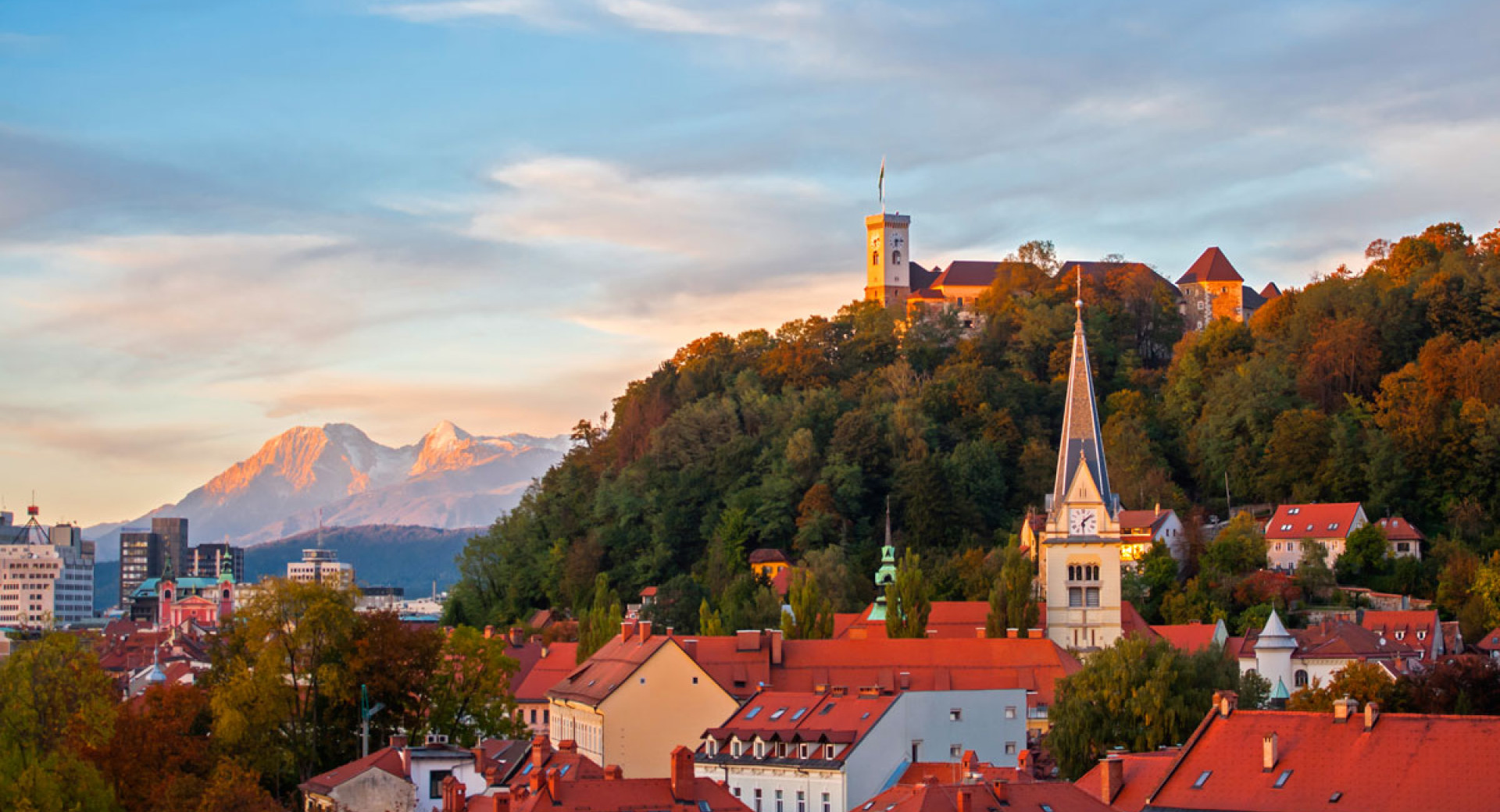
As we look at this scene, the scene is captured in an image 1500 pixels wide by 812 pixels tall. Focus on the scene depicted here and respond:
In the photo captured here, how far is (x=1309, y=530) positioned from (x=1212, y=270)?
44157 mm

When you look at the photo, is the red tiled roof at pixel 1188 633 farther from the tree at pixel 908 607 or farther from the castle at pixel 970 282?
the castle at pixel 970 282

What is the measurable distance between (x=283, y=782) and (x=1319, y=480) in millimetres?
70070

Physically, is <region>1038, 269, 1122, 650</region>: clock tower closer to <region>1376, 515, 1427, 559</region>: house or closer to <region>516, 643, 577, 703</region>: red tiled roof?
<region>516, 643, 577, 703</region>: red tiled roof

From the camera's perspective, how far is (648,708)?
7081 centimetres

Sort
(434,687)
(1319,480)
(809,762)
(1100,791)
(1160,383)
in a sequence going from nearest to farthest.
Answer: (1100,791), (809,762), (434,687), (1319,480), (1160,383)

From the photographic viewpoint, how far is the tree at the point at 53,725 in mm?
51844

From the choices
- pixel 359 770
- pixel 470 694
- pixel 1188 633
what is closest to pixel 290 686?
pixel 470 694

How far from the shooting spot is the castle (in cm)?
15112

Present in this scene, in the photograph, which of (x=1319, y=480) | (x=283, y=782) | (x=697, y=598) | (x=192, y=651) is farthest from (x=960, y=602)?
(x=192, y=651)

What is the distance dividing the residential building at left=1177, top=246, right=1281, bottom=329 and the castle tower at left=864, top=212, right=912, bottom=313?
65.2ft

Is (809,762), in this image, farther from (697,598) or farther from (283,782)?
(697,598)

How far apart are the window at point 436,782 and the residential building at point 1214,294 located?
101 m

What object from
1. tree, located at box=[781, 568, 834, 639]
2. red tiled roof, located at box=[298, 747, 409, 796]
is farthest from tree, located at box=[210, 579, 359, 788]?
tree, located at box=[781, 568, 834, 639]

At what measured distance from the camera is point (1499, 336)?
12319 cm
